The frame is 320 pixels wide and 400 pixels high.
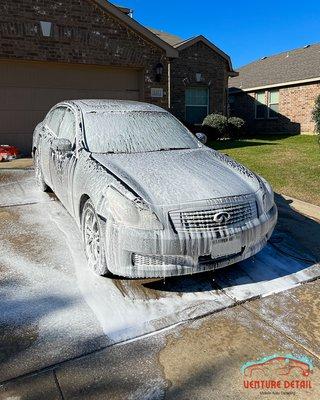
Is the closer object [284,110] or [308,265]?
[308,265]

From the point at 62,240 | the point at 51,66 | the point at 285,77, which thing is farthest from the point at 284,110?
the point at 62,240

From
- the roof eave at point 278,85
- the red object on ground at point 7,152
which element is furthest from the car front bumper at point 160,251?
the roof eave at point 278,85

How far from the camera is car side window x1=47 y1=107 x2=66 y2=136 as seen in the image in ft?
17.6

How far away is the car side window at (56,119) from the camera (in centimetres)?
538

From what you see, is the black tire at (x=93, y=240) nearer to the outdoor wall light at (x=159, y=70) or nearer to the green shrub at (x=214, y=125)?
the outdoor wall light at (x=159, y=70)

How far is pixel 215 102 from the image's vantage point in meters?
17.1

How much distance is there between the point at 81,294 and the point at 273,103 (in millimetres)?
19115

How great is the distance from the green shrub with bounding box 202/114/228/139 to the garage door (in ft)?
18.1

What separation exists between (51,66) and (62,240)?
Answer: 25.0 ft

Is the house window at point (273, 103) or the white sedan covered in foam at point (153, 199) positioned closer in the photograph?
the white sedan covered in foam at point (153, 199)

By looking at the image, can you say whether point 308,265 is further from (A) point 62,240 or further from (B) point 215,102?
(B) point 215,102

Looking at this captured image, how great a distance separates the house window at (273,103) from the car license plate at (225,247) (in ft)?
59.7

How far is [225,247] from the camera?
3225 mm

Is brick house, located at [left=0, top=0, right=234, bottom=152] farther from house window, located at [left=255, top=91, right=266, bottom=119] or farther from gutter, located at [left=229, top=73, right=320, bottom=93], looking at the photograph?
house window, located at [left=255, top=91, right=266, bottom=119]
